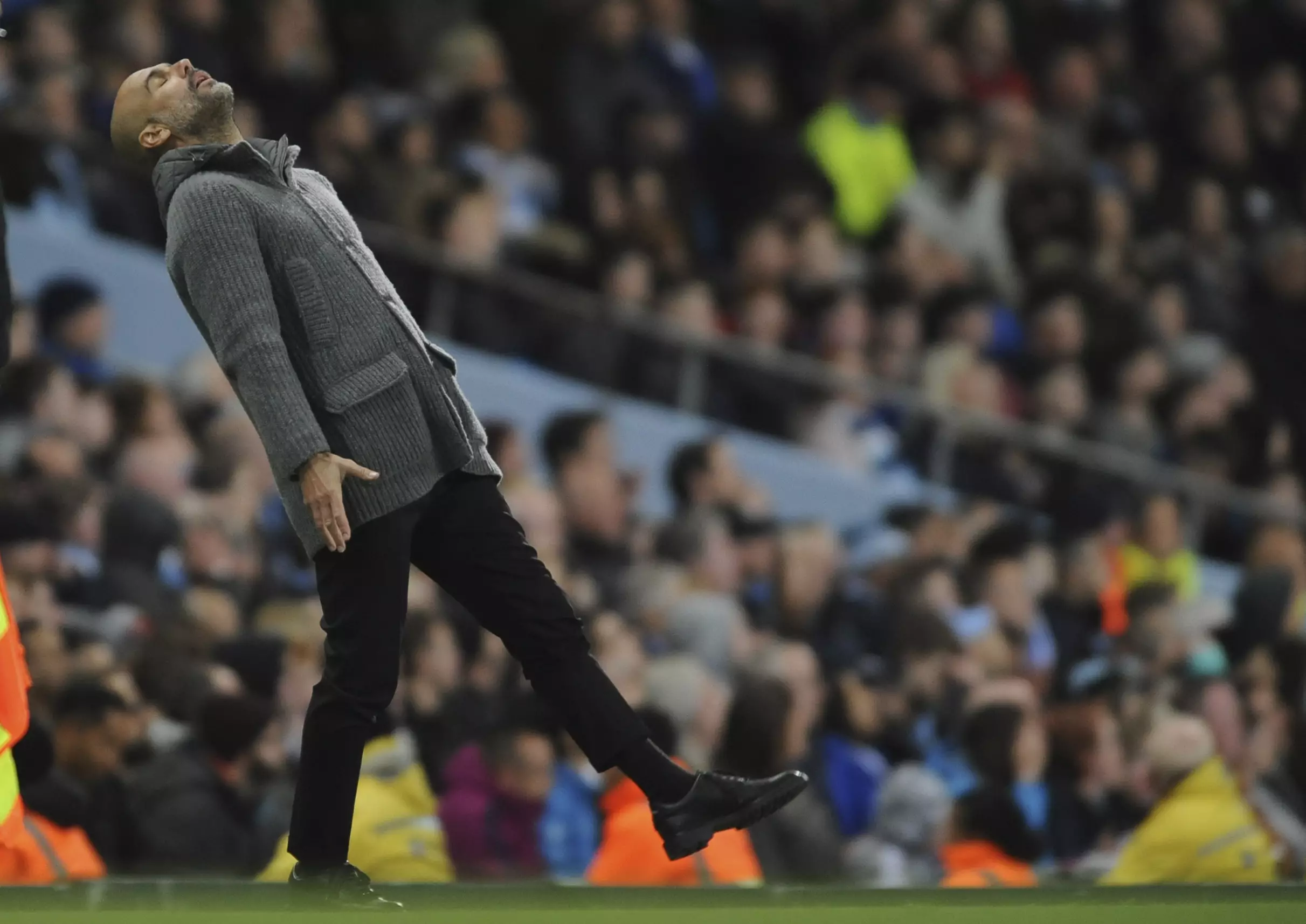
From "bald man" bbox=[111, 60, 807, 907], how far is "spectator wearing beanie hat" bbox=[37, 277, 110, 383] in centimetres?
428

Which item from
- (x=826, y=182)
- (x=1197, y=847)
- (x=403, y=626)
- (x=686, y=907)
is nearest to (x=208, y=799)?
(x=403, y=626)

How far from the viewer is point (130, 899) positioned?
12.7 feet

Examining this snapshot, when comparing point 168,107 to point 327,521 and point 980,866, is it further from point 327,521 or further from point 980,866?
point 980,866

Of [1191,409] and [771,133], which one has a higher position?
[771,133]

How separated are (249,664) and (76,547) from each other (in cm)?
100

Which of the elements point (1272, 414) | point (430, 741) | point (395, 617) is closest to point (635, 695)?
point (430, 741)

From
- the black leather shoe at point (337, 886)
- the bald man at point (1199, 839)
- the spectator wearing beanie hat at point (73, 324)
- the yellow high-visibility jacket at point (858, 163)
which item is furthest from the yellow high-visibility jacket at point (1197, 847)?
the yellow high-visibility jacket at point (858, 163)

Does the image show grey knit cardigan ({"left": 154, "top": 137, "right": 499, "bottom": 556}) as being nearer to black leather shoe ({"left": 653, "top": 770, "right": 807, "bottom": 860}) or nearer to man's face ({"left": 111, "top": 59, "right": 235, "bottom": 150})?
man's face ({"left": 111, "top": 59, "right": 235, "bottom": 150})

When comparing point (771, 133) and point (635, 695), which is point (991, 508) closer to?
point (771, 133)

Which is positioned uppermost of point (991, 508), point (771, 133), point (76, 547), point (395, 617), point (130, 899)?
point (771, 133)

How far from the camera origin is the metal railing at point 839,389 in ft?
31.5

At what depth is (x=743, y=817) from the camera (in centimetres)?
409

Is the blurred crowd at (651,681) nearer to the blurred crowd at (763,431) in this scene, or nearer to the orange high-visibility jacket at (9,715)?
the blurred crowd at (763,431)

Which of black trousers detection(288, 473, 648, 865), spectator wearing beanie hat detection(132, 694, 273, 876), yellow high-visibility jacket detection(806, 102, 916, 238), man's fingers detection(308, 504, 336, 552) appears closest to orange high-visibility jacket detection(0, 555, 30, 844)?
black trousers detection(288, 473, 648, 865)
